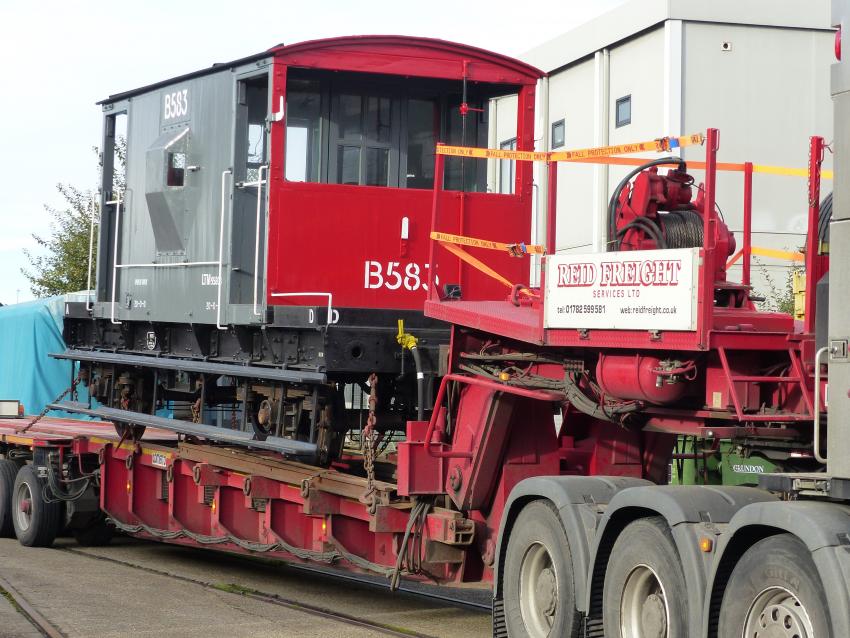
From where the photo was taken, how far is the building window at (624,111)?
2355cm

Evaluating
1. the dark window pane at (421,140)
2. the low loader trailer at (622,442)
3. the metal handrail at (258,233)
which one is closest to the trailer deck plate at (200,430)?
the low loader trailer at (622,442)

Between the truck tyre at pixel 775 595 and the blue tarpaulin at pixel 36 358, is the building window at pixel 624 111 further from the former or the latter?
the truck tyre at pixel 775 595

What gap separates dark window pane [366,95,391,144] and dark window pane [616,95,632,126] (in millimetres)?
13532

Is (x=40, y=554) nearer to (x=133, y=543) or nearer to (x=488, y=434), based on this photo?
(x=133, y=543)

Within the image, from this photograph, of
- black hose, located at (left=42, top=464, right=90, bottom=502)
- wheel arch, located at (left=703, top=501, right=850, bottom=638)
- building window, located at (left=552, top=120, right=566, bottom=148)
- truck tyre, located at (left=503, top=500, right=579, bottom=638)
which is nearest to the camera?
wheel arch, located at (left=703, top=501, right=850, bottom=638)

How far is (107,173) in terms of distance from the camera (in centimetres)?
1391

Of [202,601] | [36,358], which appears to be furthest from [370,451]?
[36,358]

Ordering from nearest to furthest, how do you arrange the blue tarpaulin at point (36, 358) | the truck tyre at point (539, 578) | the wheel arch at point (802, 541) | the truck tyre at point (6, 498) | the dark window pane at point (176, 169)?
the wheel arch at point (802, 541) → the truck tyre at point (539, 578) → the dark window pane at point (176, 169) → the truck tyre at point (6, 498) → the blue tarpaulin at point (36, 358)

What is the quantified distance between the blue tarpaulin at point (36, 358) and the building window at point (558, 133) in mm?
10394

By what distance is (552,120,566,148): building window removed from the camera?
2575 centimetres

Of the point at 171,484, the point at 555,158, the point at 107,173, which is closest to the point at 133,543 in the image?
the point at 171,484

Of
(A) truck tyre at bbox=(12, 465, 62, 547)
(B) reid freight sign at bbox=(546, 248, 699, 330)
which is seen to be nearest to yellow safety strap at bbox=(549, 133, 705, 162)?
(B) reid freight sign at bbox=(546, 248, 699, 330)

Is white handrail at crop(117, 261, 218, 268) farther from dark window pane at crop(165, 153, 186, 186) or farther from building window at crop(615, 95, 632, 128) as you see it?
building window at crop(615, 95, 632, 128)

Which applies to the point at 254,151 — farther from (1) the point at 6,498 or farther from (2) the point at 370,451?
(1) the point at 6,498
